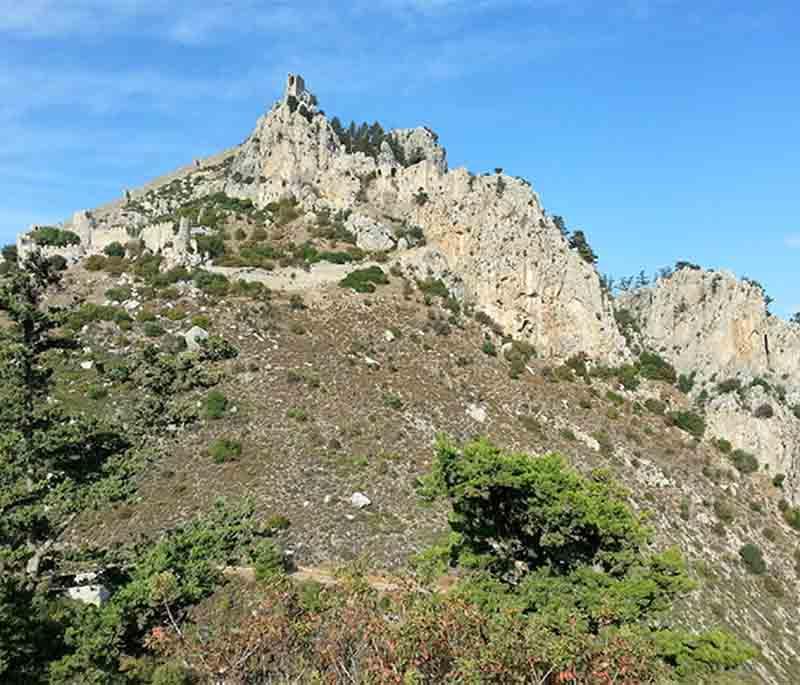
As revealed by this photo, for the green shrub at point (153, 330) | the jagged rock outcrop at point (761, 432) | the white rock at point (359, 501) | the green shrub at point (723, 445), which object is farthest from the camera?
the jagged rock outcrop at point (761, 432)

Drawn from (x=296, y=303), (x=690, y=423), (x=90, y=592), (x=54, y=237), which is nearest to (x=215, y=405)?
(x=296, y=303)

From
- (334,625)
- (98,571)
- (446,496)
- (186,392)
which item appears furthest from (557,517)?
(186,392)

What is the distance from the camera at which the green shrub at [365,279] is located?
52.8m

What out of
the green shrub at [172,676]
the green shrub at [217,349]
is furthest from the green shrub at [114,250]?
the green shrub at [172,676]

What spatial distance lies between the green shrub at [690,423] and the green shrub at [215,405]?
32242 mm

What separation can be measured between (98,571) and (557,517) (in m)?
13.0

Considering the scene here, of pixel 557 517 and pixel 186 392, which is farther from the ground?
pixel 186 392

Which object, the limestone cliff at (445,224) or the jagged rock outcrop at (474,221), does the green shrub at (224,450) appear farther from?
the limestone cliff at (445,224)

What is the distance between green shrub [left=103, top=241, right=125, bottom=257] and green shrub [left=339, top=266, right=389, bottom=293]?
76.7 feet

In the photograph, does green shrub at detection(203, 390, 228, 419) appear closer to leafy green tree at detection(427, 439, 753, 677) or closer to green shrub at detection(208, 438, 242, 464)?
green shrub at detection(208, 438, 242, 464)

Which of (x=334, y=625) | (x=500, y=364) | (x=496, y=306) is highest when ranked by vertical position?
(x=496, y=306)

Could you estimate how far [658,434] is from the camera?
48.8m

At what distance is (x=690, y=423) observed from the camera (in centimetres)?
5059

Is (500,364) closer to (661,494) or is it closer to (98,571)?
(661,494)
